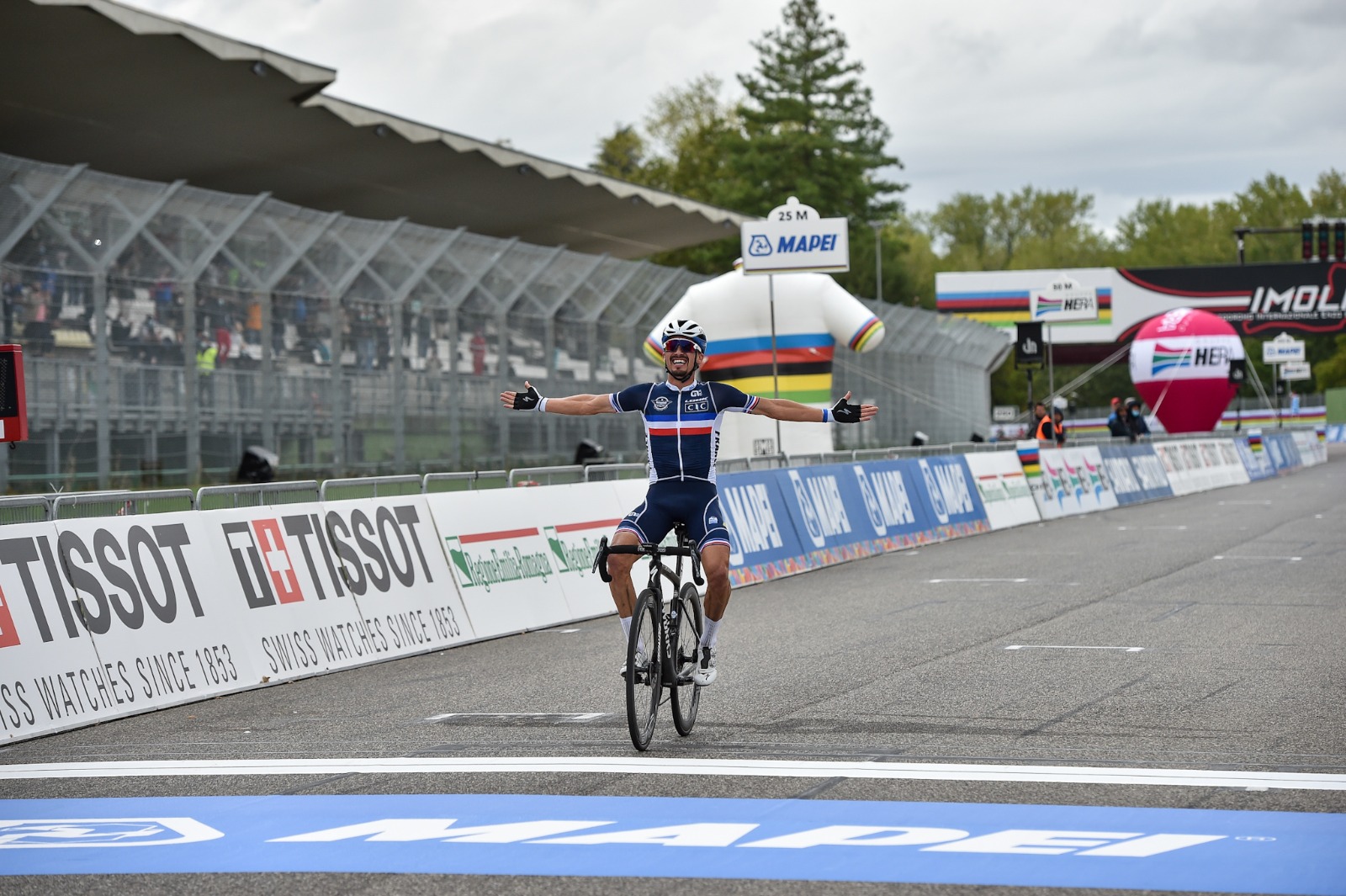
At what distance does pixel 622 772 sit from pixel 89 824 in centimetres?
212

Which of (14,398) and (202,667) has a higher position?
(14,398)

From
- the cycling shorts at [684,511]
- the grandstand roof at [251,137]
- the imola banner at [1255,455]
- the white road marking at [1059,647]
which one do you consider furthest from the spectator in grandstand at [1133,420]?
the cycling shorts at [684,511]

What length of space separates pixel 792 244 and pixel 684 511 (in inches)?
502

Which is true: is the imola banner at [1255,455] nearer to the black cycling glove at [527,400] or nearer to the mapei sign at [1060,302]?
the mapei sign at [1060,302]

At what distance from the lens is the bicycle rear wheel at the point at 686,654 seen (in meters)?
7.95

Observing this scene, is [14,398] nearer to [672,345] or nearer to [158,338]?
[672,345]

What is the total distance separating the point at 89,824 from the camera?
6469 millimetres

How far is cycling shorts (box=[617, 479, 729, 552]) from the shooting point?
8.33 m

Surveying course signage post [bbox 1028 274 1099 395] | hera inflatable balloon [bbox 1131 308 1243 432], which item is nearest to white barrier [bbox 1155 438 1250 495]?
course signage post [bbox 1028 274 1099 395]

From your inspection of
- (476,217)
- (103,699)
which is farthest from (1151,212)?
(103,699)

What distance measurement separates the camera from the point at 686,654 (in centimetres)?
833

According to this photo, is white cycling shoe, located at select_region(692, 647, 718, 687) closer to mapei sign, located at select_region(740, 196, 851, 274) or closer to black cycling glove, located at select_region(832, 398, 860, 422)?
black cycling glove, located at select_region(832, 398, 860, 422)

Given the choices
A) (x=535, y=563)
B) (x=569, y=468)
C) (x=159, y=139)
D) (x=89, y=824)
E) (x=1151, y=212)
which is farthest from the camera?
(x=1151, y=212)

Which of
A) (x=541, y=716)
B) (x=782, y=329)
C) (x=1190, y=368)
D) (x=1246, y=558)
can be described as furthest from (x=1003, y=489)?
(x=1190, y=368)
